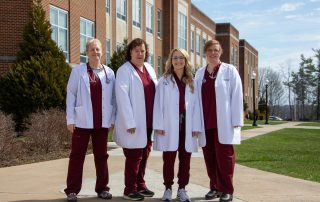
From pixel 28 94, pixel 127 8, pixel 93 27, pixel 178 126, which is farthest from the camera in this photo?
pixel 127 8

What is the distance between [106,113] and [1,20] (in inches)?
520

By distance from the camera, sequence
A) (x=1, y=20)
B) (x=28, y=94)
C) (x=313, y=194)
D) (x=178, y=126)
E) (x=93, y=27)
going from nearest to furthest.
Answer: (x=178, y=126) < (x=313, y=194) < (x=28, y=94) < (x=1, y=20) < (x=93, y=27)

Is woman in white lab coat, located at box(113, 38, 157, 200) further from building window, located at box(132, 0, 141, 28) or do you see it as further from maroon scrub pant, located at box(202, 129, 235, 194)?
building window, located at box(132, 0, 141, 28)

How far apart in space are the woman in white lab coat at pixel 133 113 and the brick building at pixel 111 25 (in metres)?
12.6

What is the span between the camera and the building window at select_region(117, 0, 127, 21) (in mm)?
Answer: 28953

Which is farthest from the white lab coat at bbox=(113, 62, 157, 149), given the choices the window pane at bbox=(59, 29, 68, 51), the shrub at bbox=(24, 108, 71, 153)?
the window pane at bbox=(59, 29, 68, 51)

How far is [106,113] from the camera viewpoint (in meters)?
6.75

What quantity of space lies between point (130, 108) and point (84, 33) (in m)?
17.0

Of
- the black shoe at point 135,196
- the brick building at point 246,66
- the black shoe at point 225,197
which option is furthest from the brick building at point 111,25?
the brick building at point 246,66

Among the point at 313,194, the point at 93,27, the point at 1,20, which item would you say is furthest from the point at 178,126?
the point at 93,27

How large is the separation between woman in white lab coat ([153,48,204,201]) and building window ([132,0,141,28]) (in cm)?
2494

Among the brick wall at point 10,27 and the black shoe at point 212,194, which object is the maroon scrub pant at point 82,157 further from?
the brick wall at point 10,27

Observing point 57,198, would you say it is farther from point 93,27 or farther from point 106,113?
point 93,27

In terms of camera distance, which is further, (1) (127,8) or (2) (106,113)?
(1) (127,8)
